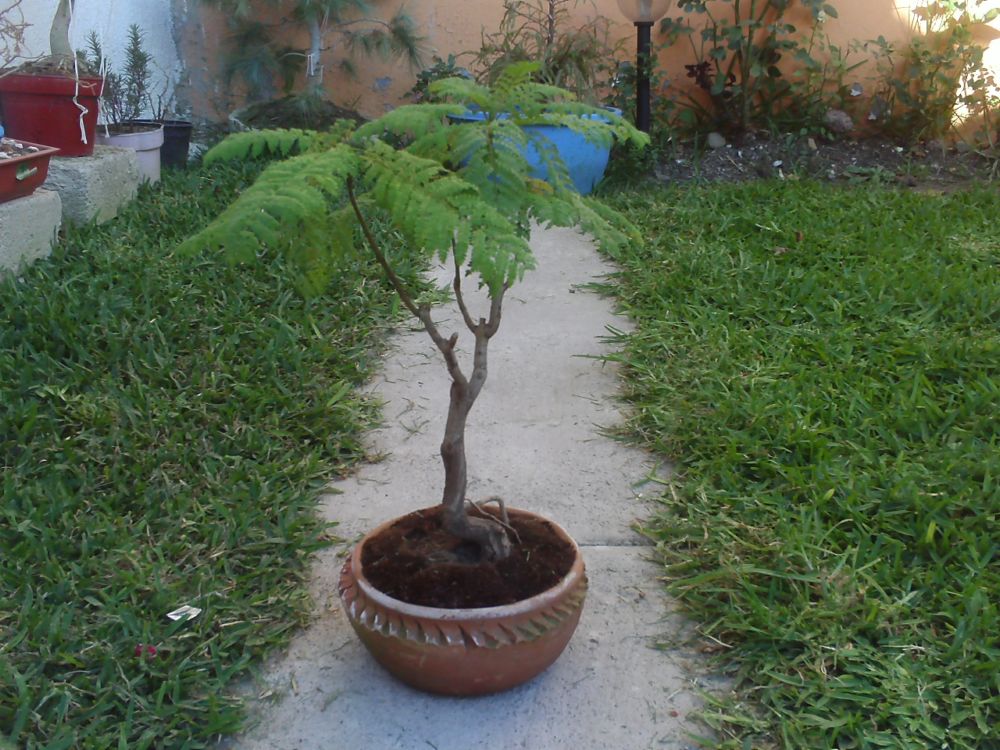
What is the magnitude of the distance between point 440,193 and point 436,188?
12mm

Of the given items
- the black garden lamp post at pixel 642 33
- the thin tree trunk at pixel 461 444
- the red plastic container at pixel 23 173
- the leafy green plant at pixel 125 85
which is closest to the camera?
the thin tree trunk at pixel 461 444

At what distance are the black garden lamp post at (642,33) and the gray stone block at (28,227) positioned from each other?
10.9 ft

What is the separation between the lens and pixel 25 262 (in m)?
3.75

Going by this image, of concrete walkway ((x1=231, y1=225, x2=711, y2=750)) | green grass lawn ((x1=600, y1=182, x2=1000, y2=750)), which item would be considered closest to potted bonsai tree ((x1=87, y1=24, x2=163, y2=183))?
concrete walkway ((x1=231, y1=225, x2=711, y2=750))

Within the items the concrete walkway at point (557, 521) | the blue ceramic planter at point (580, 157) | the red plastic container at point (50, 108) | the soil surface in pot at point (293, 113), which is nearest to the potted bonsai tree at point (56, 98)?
the red plastic container at point (50, 108)

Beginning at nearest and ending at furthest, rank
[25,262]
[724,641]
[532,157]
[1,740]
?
1. [1,740]
2. [724,641]
3. [25,262]
4. [532,157]

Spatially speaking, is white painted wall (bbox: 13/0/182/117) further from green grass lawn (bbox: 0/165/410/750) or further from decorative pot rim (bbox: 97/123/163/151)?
green grass lawn (bbox: 0/165/410/750)

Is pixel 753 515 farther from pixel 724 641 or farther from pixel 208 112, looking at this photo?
pixel 208 112

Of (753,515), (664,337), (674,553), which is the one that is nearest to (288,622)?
(674,553)

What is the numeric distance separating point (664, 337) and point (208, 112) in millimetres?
4085

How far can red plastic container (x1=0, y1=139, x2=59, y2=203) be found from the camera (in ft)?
12.0

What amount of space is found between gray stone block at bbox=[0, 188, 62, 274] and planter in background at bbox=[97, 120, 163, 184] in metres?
1.00

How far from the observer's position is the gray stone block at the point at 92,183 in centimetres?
428

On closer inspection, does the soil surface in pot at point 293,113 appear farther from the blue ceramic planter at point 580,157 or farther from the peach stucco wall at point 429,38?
the blue ceramic planter at point 580,157
